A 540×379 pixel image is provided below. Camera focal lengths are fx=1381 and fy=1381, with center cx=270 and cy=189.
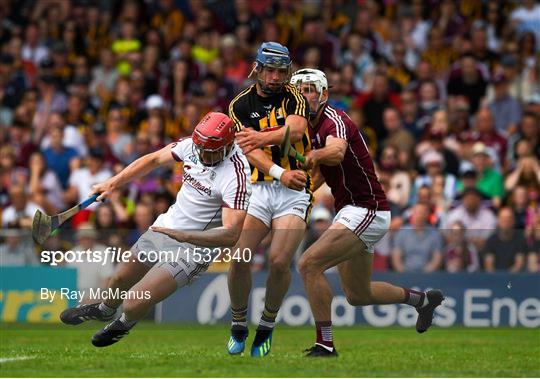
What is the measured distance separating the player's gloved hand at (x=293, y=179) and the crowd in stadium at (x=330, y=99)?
Answer: 419 cm

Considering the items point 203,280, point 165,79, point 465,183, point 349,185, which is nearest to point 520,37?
point 465,183

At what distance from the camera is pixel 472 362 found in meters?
12.0

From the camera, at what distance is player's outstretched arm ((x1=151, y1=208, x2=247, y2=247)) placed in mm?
11719

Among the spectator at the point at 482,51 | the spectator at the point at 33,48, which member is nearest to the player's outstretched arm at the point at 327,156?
the spectator at the point at 482,51

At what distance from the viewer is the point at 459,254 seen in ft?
53.4

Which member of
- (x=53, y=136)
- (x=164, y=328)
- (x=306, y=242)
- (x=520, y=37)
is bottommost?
(x=164, y=328)

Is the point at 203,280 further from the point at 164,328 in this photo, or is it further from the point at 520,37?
the point at 520,37

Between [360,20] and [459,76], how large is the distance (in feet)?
6.99

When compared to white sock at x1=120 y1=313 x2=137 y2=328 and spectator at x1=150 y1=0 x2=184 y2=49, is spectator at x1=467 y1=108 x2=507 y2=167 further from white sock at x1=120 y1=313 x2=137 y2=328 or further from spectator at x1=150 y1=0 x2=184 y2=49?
white sock at x1=120 y1=313 x2=137 y2=328

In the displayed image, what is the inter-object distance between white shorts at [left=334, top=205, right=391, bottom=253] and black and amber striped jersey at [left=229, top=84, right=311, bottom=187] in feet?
2.08

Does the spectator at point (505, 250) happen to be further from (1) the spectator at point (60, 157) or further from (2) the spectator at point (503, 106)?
(1) the spectator at point (60, 157)

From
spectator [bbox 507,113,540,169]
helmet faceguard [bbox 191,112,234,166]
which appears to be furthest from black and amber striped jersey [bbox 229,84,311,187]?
spectator [bbox 507,113,540,169]

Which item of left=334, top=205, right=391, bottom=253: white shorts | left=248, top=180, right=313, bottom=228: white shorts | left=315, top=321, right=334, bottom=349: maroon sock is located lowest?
left=315, top=321, right=334, bottom=349: maroon sock

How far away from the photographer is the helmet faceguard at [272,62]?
1234 cm
